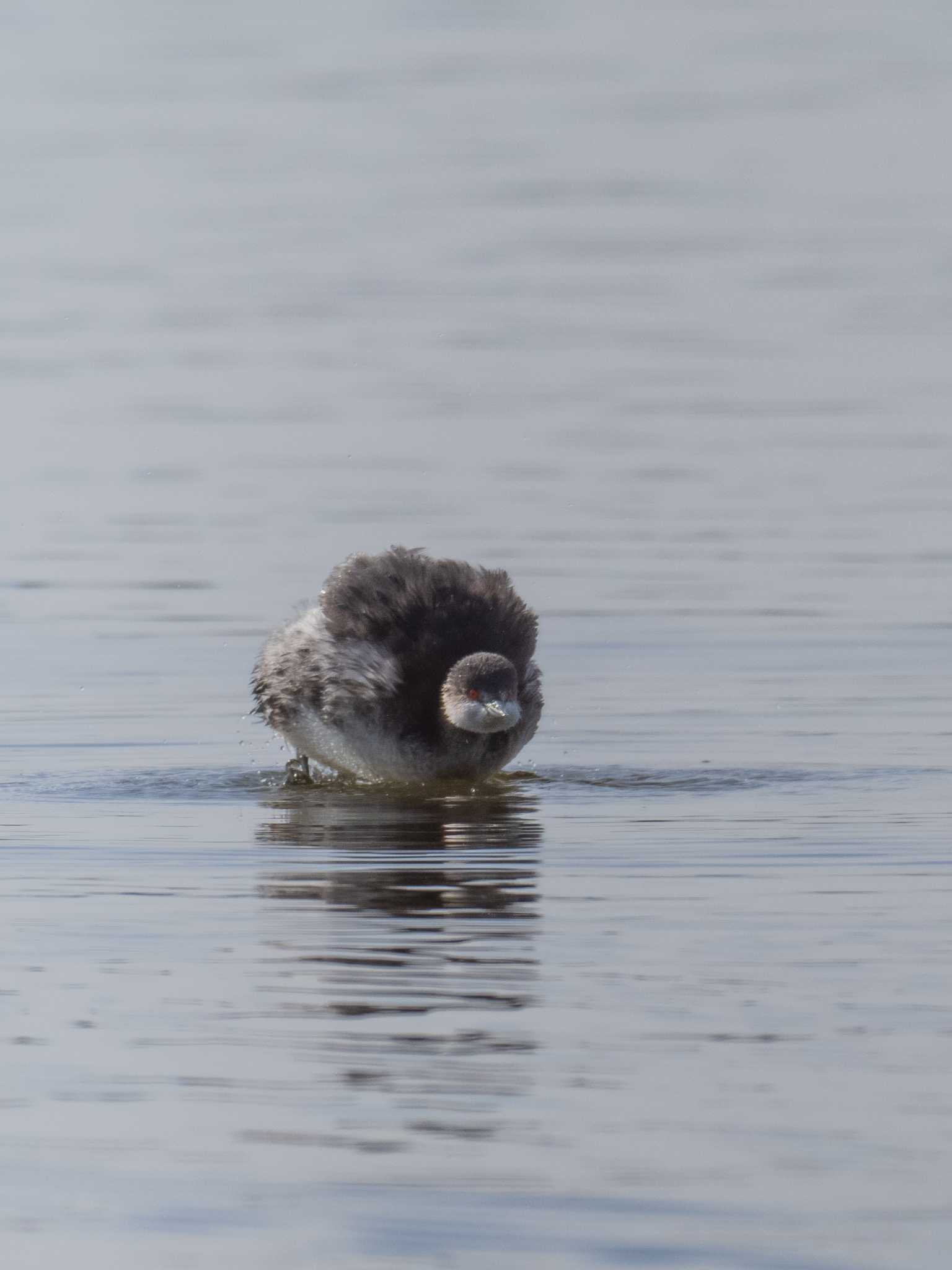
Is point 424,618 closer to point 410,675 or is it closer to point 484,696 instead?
point 410,675

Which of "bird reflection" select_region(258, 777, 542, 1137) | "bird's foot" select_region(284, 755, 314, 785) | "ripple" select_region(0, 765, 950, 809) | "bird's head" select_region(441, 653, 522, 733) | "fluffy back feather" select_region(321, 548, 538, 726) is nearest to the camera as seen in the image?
"bird reflection" select_region(258, 777, 542, 1137)

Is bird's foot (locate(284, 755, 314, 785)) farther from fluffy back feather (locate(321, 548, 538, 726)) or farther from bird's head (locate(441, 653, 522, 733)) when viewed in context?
bird's head (locate(441, 653, 522, 733))

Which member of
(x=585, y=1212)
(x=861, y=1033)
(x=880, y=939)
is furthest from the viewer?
(x=880, y=939)

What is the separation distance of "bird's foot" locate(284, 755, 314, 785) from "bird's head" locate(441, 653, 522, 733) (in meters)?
0.83

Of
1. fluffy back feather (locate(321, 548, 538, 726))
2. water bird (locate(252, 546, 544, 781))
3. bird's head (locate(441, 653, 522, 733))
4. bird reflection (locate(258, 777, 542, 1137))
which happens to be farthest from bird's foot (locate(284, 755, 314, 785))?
bird's head (locate(441, 653, 522, 733))

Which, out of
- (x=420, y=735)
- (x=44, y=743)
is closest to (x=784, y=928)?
(x=420, y=735)

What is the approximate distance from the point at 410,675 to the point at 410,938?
3618 mm

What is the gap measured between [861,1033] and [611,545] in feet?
33.4

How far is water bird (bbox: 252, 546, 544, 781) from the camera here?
1132 cm

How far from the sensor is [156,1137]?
604cm

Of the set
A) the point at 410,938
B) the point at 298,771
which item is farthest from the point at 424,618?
the point at 410,938

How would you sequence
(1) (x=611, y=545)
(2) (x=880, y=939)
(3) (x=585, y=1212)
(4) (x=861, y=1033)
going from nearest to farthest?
(3) (x=585, y=1212) → (4) (x=861, y=1033) → (2) (x=880, y=939) → (1) (x=611, y=545)

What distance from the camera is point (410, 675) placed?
451 inches

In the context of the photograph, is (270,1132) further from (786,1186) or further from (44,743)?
(44,743)
